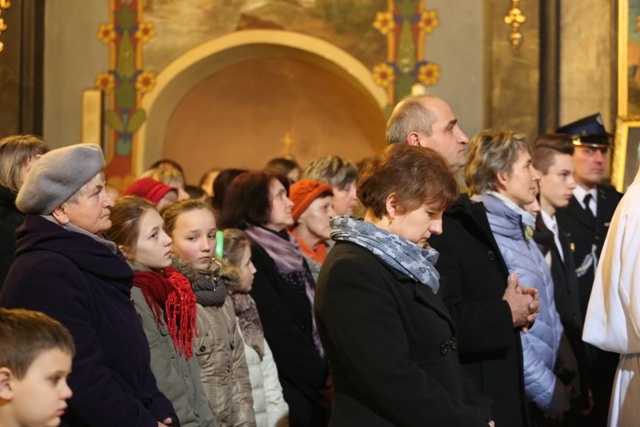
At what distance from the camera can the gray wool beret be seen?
4.15 m

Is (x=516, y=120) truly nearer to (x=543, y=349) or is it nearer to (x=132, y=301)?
(x=543, y=349)

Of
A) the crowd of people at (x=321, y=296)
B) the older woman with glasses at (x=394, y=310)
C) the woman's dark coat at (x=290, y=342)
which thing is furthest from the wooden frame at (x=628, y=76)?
the older woman with glasses at (x=394, y=310)

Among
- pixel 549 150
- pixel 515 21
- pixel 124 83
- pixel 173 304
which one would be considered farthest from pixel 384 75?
pixel 173 304

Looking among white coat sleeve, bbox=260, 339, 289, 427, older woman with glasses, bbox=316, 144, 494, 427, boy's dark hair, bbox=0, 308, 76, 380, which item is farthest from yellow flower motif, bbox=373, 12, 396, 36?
boy's dark hair, bbox=0, 308, 76, 380

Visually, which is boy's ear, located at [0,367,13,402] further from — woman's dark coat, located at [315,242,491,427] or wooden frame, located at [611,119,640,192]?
wooden frame, located at [611,119,640,192]

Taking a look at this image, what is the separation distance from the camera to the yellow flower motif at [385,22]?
1262cm

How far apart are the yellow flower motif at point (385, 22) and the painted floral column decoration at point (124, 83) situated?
2549 millimetres

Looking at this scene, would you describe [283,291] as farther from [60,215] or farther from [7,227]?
[60,215]

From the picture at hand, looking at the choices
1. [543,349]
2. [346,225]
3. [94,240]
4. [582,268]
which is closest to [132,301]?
[94,240]

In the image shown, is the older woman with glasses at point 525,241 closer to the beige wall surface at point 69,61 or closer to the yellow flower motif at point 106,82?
the yellow flower motif at point 106,82

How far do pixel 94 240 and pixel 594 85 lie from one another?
773 centimetres

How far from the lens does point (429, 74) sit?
1241cm

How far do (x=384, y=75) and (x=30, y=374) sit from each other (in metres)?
9.52

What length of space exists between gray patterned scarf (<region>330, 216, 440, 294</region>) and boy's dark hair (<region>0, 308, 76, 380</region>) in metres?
1.07
